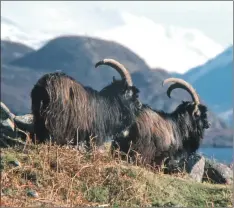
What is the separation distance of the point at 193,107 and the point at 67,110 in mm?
3970

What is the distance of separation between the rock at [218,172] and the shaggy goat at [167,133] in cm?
45

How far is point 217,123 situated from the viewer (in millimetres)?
145375

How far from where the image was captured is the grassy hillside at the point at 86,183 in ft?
28.3

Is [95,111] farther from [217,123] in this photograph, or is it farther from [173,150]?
[217,123]

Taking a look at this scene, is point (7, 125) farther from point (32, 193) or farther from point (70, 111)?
point (32, 193)

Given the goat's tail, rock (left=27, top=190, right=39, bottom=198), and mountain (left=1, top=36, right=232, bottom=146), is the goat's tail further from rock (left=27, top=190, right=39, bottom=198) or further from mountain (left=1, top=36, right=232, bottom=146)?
mountain (left=1, top=36, right=232, bottom=146)

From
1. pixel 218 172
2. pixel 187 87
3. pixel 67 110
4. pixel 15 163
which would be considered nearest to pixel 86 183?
pixel 15 163

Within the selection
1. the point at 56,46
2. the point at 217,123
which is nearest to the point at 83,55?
the point at 56,46

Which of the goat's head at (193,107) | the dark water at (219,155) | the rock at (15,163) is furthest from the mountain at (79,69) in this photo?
the rock at (15,163)

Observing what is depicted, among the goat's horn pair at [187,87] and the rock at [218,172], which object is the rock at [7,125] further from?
the goat's horn pair at [187,87]

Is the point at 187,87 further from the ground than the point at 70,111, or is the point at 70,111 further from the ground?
the point at 187,87

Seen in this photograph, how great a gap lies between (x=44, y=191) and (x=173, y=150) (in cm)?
477

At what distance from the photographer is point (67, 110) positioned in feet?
35.4

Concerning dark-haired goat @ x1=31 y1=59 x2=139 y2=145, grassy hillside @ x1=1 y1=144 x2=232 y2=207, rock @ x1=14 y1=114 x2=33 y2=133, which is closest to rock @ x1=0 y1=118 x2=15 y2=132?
rock @ x1=14 y1=114 x2=33 y2=133
